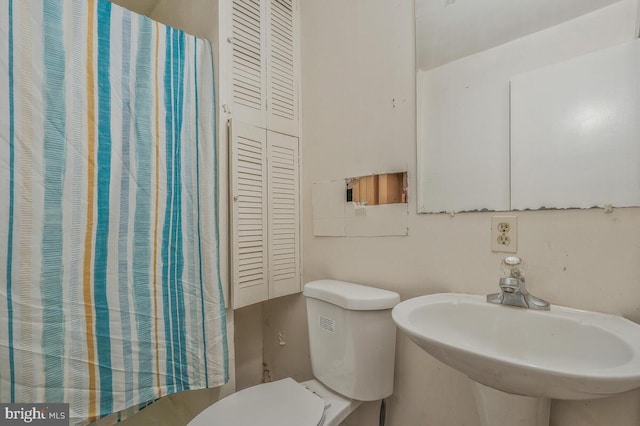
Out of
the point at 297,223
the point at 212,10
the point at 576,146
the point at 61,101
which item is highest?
the point at 212,10

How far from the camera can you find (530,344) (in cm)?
81

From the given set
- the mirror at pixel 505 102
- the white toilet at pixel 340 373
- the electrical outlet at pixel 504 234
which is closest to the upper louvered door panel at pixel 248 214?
the white toilet at pixel 340 373

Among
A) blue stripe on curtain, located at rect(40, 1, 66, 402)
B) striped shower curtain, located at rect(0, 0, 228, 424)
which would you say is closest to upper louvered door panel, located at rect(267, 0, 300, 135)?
striped shower curtain, located at rect(0, 0, 228, 424)

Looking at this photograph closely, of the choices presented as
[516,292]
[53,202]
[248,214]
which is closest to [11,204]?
[53,202]

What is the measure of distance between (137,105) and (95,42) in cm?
20

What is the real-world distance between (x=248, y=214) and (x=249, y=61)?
24.4 inches

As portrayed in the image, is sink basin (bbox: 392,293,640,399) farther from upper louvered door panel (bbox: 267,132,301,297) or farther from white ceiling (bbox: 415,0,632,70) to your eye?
white ceiling (bbox: 415,0,632,70)

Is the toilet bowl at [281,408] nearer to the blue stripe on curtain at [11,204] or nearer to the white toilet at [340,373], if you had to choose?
the white toilet at [340,373]

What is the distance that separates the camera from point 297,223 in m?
1.46

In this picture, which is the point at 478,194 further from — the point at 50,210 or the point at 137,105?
the point at 50,210

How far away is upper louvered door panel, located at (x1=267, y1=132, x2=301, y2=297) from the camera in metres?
1.35

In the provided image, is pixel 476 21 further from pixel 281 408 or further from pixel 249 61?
pixel 281 408

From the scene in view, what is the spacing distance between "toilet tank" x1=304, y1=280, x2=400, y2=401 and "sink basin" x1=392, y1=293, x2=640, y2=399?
0.59 ft

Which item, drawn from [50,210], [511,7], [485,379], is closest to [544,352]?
[485,379]
